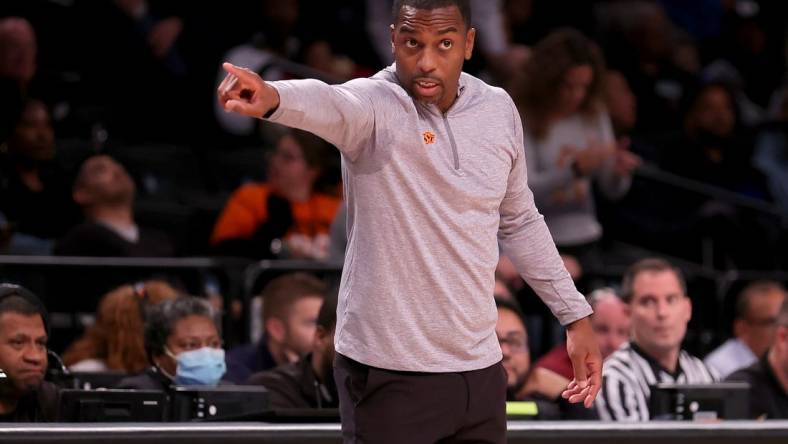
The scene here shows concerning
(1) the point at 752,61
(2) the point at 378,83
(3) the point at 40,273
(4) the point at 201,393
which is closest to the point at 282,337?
(3) the point at 40,273

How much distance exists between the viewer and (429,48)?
306 centimetres

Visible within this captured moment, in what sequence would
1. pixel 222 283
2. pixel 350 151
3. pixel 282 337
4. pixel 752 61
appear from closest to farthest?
pixel 350 151
pixel 282 337
pixel 222 283
pixel 752 61

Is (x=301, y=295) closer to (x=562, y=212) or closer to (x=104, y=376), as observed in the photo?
(x=104, y=376)

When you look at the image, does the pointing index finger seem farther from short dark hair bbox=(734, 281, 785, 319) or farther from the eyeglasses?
short dark hair bbox=(734, 281, 785, 319)

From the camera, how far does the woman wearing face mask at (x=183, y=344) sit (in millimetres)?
5043

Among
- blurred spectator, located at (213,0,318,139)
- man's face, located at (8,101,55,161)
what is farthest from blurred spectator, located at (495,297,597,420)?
blurred spectator, located at (213,0,318,139)

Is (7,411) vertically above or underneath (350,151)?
underneath

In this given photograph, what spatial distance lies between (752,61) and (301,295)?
6025 millimetres

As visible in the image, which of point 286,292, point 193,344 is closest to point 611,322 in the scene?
point 286,292

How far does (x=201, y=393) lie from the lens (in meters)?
4.36

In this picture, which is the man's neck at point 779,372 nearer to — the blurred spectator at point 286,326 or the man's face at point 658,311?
the man's face at point 658,311

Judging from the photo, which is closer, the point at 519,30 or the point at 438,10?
the point at 438,10

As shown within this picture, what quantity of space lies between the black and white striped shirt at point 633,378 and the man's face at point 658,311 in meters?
0.07

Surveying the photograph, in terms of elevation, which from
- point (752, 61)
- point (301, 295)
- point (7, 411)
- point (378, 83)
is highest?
point (752, 61)
